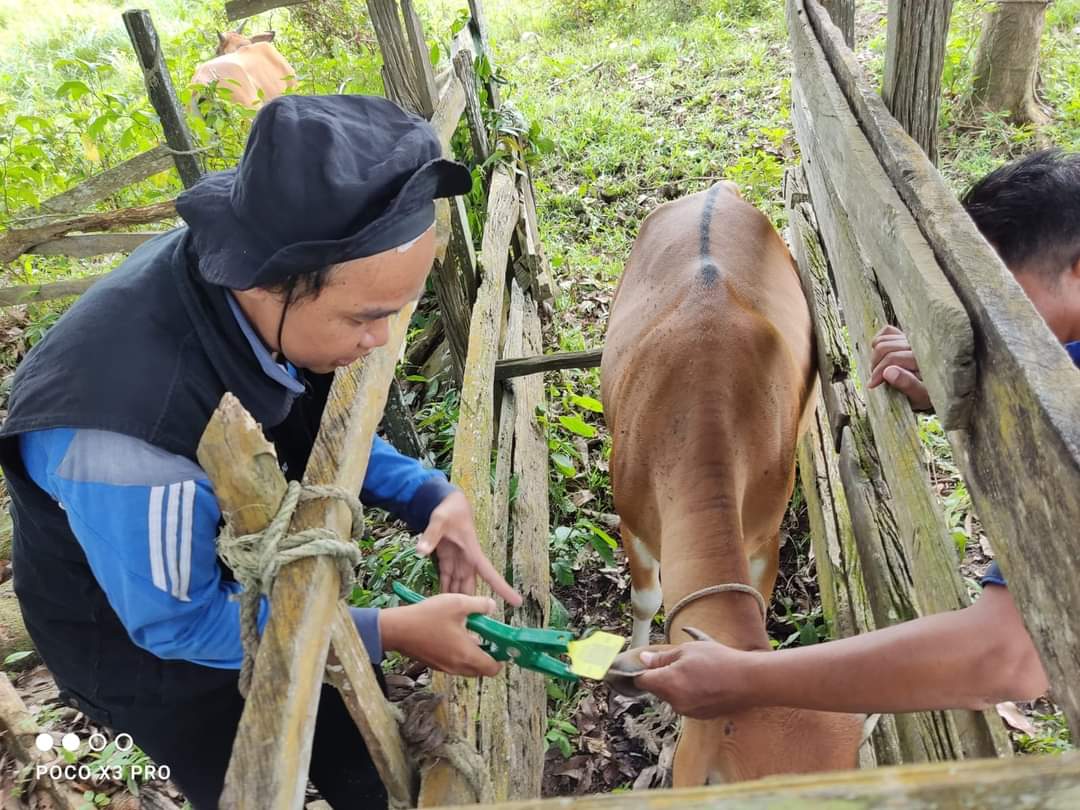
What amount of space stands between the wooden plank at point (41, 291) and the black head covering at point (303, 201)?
3.57 meters

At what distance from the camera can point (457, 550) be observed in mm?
1950

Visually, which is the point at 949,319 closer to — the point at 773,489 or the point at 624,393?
the point at 773,489

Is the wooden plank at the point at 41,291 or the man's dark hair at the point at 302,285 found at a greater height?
the wooden plank at the point at 41,291

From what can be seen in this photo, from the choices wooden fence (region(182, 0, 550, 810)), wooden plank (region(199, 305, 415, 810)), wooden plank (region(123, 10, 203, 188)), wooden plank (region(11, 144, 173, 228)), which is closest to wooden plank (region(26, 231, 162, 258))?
wooden plank (region(11, 144, 173, 228))

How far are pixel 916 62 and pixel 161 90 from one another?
117 inches

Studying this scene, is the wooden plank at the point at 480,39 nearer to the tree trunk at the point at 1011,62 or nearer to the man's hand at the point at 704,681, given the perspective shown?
the tree trunk at the point at 1011,62

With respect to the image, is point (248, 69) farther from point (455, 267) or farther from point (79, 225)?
point (455, 267)

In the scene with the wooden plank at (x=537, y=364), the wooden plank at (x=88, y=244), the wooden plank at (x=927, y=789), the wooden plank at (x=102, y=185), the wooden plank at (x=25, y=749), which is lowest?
the wooden plank at (x=25, y=749)

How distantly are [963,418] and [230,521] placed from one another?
1150mm

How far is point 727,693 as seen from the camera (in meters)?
1.73

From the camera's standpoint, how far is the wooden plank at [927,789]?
638 mm

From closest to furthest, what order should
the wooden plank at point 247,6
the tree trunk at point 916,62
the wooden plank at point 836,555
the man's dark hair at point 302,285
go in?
the man's dark hair at point 302,285
the wooden plank at point 836,555
the tree trunk at point 916,62
the wooden plank at point 247,6

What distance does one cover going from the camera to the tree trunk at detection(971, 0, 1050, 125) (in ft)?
19.5

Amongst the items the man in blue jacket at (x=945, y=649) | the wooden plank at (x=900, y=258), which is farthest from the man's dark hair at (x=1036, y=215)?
the wooden plank at (x=900, y=258)
